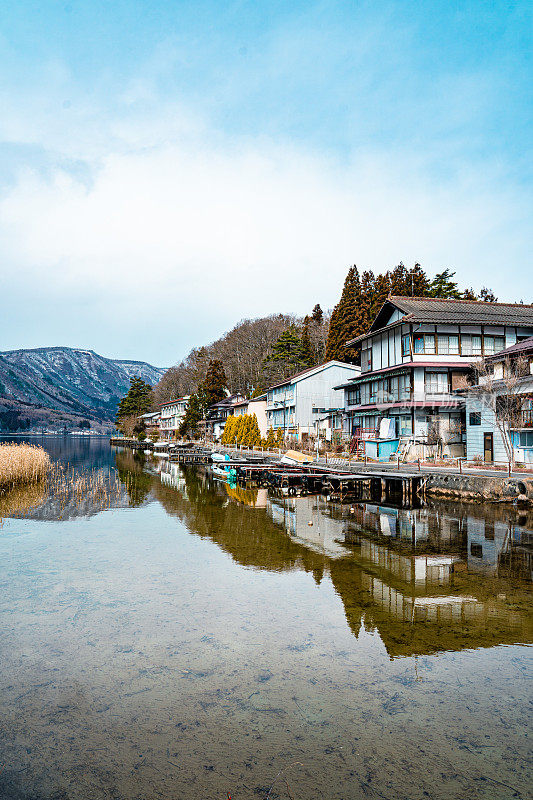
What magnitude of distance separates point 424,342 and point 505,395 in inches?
406

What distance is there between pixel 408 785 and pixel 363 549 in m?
10.4

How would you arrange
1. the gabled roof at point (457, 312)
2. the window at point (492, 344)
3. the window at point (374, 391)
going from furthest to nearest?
the window at point (374, 391) → the window at point (492, 344) → the gabled roof at point (457, 312)

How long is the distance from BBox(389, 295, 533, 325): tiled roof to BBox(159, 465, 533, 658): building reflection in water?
1626 cm

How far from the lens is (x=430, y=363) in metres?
34.8

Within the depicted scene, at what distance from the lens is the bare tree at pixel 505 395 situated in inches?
993

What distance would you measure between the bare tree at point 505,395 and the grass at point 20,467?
26.3m

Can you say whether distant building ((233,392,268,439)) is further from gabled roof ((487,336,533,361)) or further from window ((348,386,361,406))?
gabled roof ((487,336,533,361))

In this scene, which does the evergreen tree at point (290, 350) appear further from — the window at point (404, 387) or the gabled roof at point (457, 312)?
the window at point (404, 387)

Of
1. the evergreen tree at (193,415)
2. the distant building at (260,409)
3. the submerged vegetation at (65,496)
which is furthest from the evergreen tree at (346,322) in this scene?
the submerged vegetation at (65,496)

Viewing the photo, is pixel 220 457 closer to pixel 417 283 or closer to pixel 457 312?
pixel 457 312

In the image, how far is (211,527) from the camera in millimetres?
20203

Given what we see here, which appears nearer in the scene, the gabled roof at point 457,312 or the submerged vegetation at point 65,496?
the submerged vegetation at point 65,496

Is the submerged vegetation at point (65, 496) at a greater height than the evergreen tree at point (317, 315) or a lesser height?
lesser

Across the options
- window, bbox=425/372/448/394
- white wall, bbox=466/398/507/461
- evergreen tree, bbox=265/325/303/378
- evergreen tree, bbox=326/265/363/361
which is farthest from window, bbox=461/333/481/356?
evergreen tree, bbox=265/325/303/378
